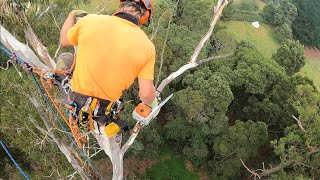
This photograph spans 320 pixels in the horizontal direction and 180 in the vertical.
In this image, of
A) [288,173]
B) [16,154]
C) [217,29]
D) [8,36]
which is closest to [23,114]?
[16,154]

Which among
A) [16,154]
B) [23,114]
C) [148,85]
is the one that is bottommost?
[16,154]

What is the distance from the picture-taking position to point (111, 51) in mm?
2844

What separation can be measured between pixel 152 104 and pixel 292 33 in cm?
3219

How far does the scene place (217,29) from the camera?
21.3 metres

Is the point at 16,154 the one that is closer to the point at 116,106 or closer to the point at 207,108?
the point at 207,108

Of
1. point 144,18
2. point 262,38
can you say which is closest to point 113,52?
point 144,18

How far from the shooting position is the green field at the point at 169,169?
14422mm

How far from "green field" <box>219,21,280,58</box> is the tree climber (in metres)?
27.0

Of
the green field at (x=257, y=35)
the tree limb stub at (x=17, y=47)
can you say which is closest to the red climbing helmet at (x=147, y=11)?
the tree limb stub at (x=17, y=47)

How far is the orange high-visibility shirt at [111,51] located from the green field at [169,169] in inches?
458

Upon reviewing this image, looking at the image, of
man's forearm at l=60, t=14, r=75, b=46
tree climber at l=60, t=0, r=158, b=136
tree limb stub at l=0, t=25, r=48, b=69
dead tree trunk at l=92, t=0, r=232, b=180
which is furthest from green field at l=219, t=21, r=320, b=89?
tree climber at l=60, t=0, r=158, b=136

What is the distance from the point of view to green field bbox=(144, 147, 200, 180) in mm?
14422

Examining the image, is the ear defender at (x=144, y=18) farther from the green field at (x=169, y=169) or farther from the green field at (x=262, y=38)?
the green field at (x=262, y=38)

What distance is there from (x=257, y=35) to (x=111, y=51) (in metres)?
29.5
